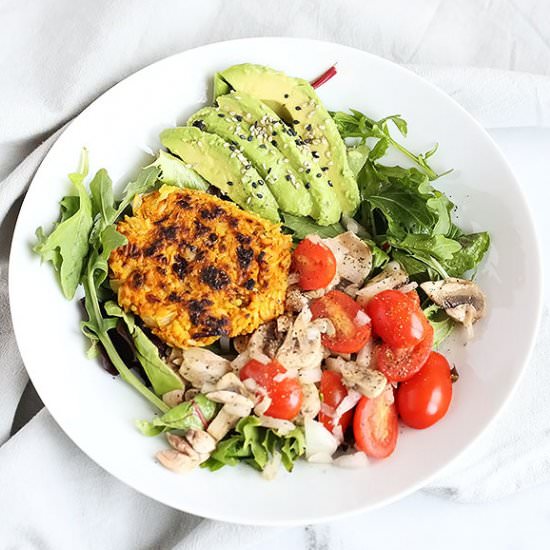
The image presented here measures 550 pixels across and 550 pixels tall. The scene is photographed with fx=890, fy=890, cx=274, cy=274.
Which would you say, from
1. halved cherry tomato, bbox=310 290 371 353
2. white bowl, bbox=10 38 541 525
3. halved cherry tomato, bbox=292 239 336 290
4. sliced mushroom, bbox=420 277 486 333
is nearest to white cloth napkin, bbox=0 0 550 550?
white bowl, bbox=10 38 541 525

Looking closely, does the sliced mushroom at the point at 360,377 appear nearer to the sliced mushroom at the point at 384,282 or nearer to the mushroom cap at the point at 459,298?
the sliced mushroom at the point at 384,282

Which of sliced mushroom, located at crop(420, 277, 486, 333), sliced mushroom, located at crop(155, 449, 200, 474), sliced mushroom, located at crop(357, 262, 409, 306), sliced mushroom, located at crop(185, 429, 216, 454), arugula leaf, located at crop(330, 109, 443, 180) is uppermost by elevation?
arugula leaf, located at crop(330, 109, 443, 180)

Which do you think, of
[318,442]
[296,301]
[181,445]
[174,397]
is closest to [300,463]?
[318,442]

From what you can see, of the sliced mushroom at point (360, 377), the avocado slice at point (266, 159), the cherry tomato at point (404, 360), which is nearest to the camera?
the sliced mushroom at point (360, 377)

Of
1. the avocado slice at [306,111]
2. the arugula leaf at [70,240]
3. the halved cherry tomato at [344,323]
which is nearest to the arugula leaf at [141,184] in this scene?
the arugula leaf at [70,240]

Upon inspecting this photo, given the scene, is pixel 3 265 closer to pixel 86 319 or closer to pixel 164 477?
pixel 86 319

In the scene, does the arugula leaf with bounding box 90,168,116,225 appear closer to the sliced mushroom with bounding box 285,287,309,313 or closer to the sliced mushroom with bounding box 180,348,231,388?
the sliced mushroom with bounding box 180,348,231,388
